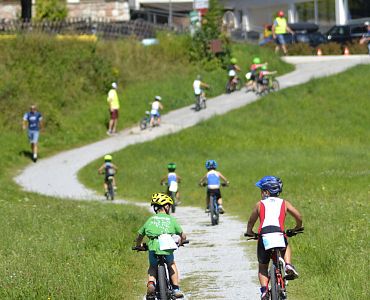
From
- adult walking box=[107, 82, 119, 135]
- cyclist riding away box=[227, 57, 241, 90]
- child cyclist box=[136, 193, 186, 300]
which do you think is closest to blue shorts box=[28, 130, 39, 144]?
adult walking box=[107, 82, 119, 135]

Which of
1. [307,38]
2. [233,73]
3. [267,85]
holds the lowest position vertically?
[267,85]

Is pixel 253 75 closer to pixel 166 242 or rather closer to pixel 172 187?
pixel 172 187

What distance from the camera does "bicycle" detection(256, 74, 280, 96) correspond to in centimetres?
4588

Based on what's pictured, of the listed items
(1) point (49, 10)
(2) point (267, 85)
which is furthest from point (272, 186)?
(1) point (49, 10)

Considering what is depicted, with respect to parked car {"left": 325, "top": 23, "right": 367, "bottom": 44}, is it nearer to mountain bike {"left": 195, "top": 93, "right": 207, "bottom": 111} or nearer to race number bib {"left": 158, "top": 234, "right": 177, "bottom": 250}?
mountain bike {"left": 195, "top": 93, "right": 207, "bottom": 111}

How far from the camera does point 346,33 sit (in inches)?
2296

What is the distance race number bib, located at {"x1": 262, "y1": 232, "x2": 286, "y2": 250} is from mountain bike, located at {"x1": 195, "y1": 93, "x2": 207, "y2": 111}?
3316cm

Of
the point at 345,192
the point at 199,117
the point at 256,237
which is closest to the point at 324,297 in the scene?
the point at 256,237

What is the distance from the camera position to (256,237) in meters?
11.7

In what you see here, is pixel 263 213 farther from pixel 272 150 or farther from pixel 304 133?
pixel 304 133

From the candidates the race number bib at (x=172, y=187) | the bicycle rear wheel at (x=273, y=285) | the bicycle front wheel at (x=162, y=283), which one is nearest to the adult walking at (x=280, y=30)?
the race number bib at (x=172, y=187)

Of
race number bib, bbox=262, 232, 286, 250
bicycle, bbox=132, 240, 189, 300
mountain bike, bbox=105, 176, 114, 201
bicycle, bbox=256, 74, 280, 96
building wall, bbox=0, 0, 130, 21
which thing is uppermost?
building wall, bbox=0, 0, 130, 21

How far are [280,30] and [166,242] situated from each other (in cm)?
4310

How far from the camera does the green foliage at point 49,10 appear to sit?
63.3 m
